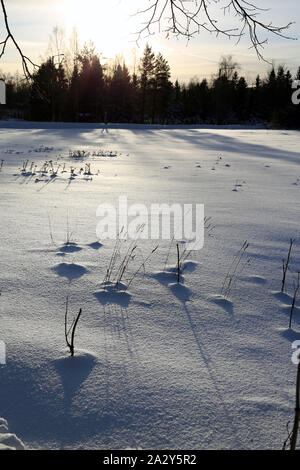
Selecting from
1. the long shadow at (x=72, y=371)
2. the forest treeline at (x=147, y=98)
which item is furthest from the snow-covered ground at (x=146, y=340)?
the forest treeline at (x=147, y=98)

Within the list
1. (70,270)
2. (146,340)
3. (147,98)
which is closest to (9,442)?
(146,340)

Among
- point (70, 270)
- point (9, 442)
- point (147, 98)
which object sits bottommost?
point (9, 442)

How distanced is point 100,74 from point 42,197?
116ft

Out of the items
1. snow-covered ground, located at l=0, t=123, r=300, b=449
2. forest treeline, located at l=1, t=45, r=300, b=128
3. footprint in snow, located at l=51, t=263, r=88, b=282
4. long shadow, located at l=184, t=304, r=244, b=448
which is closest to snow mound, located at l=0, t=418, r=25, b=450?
snow-covered ground, located at l=0, t=123, r=300, b=449

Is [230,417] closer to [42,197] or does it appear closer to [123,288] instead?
[123,288]

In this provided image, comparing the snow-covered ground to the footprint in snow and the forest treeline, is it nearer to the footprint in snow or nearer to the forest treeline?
the footprint in snow

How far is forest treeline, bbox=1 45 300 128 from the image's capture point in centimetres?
3631

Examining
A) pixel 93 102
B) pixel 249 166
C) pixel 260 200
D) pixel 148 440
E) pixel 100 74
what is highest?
pixel 100 74

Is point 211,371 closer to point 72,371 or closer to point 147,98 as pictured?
point 72,371

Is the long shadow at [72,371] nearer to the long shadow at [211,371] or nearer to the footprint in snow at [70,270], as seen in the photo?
the long shadow at [211,371]

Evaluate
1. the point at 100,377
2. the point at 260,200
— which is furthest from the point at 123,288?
the point at 260,200

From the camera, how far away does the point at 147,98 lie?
41812mm

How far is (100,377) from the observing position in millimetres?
1716

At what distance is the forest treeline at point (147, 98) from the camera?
36.3 meters
